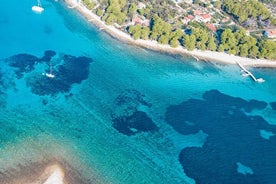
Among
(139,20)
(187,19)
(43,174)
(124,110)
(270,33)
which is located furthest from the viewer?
(187,19)

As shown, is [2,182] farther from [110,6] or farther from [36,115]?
[110,6]

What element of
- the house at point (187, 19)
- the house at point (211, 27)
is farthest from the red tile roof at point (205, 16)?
the house at point (211, 27)

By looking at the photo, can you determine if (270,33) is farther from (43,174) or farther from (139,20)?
(43,174)

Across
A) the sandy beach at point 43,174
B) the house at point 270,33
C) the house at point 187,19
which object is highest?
the house at point 270,33

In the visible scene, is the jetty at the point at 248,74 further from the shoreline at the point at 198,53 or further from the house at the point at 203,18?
the house at the point at 203,18

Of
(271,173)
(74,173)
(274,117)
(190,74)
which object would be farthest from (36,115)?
(274,117)

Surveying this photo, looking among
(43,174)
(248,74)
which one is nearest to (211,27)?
(248,74)
